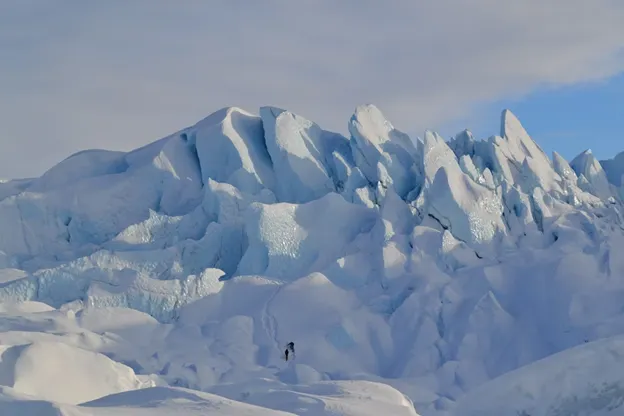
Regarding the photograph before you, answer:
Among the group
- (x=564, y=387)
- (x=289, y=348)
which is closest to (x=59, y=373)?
(x=564, y=387)

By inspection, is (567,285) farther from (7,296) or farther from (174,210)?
(7,296)

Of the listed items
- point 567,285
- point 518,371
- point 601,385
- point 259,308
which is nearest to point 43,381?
point 518,371

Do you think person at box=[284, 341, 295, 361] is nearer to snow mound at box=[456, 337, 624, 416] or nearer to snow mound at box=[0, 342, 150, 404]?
snow mound at box=[0, 342, 150, 404]

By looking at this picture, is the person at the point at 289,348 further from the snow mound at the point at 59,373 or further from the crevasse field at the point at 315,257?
the snow mound at the point at 59,373

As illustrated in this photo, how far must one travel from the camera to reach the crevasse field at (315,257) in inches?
685

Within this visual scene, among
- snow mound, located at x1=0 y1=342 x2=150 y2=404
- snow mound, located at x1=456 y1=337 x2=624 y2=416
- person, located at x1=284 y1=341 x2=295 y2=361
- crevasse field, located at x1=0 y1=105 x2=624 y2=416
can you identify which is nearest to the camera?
snow mound, located at x1=456 y1=337 x2=624 y2=416

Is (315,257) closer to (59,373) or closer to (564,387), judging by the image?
(59,373)

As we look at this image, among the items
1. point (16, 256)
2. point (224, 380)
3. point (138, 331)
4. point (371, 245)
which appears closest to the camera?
point (224, 380)

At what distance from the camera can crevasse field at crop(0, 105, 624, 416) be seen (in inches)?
685

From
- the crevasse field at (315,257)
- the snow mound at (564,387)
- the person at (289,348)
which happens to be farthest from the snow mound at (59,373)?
the person at (289,348)

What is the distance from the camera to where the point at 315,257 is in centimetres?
2106

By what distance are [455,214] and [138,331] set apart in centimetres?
811

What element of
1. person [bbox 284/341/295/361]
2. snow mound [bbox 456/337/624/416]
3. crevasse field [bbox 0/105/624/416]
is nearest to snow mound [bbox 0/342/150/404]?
crevasse field [bbox 0/105/624/416]

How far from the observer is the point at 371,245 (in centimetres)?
2064
